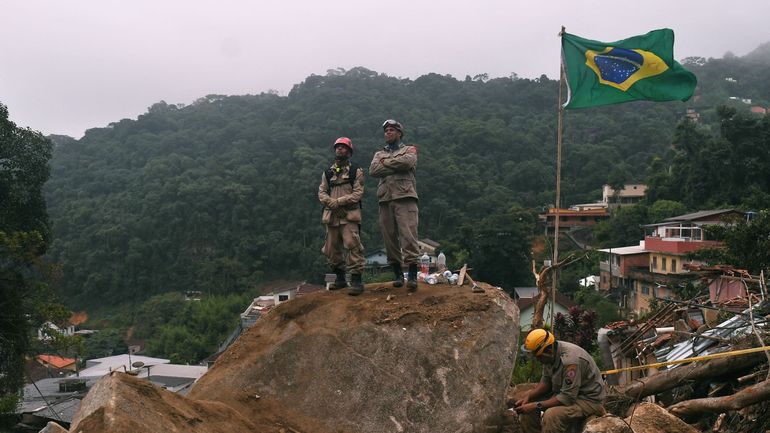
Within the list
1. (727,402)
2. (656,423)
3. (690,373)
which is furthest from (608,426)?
(690,373)

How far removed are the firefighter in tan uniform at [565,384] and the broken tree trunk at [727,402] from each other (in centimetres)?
117

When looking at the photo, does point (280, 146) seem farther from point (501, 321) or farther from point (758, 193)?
point (501, 321)

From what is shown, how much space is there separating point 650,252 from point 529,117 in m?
53.1

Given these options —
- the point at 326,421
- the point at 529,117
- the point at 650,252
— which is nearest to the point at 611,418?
the point at 326,421

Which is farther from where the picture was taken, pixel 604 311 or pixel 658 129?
pixel 658 129

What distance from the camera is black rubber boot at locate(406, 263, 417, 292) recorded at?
8047 millimetres

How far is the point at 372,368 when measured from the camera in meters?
6.70

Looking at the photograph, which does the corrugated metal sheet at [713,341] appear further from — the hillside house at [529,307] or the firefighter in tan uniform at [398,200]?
the hillside house at [529,307]

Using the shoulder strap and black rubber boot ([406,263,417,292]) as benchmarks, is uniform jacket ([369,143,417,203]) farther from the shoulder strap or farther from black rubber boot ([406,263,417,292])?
black rubber boot ([406,263,417,292])

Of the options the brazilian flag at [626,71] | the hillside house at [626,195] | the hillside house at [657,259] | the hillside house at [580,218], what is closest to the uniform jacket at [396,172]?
the brazilian flag at [626,71]

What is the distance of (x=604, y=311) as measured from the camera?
3391cm

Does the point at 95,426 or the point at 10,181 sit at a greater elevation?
the point at 10,181

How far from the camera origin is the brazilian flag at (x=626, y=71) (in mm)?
10031

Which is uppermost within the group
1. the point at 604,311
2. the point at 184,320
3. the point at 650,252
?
the point at 650,252
